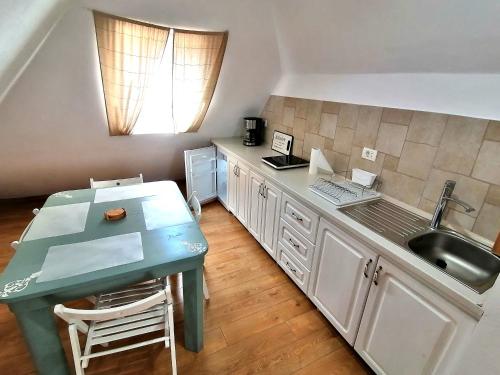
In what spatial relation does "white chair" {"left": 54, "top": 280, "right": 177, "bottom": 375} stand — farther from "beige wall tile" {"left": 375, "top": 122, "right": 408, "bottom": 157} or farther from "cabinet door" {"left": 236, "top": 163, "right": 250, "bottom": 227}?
Result: "beige wall tile" {"left": 375, "top": 122, "right": 408, "bottom": 157}

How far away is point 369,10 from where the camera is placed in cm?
146

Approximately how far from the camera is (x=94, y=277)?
3.56 feet

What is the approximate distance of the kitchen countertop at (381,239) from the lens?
0.95 metres

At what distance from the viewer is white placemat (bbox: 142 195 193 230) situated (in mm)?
1512

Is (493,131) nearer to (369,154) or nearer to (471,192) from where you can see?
(471,192)

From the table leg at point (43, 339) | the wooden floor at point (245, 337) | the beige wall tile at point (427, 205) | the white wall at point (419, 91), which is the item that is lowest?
the wooden floor at point (245, 337)

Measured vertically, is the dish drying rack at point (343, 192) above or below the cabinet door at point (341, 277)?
above

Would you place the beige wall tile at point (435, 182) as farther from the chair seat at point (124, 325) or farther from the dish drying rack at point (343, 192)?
the chair seat at point (124, 325)

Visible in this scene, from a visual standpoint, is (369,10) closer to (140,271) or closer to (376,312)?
(376,312)

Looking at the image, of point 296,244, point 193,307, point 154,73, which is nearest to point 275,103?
point 154,73

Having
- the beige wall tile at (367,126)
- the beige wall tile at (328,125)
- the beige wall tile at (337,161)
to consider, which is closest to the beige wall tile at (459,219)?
the beige wall tile at (367,126)

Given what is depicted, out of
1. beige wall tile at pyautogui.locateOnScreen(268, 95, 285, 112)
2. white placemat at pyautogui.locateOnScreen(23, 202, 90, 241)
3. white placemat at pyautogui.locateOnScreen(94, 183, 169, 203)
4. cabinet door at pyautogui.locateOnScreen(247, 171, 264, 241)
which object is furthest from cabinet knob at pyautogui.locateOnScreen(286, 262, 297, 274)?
beige wall tile at pyautogui.locateOnScreen(268, 95, 285, 112)

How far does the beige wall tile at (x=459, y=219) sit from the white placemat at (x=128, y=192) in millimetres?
1883

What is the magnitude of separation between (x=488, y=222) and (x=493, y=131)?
0.47 m
